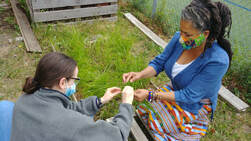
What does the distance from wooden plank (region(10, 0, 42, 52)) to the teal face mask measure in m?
2.58

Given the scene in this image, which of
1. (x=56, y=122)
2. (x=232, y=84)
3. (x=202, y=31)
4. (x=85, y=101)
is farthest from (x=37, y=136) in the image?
(x=232, y=84)

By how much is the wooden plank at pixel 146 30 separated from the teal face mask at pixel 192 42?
215 centimetres

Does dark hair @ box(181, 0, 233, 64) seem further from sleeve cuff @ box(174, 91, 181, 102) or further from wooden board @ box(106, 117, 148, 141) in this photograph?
wooden board @ box(106, 117, 148, 141)

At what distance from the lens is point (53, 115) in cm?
129

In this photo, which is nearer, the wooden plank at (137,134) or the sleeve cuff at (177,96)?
the sleeve cuff at (177,96)

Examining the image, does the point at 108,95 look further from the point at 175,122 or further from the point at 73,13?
the point at 73,13

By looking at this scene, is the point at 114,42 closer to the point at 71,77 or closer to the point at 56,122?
the point at 71,77

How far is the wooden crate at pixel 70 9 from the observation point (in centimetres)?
403

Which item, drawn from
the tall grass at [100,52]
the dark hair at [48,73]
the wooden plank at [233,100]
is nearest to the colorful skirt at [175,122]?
the tall grass at [100,52]

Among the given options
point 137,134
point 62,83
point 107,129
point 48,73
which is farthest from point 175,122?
point 48,73

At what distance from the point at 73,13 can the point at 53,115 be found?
3.42m

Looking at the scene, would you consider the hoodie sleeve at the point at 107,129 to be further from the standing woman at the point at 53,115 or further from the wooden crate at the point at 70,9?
the wooden crate at the point at 70,9

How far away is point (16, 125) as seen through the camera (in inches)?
52.8

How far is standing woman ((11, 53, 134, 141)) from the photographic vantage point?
127cm
